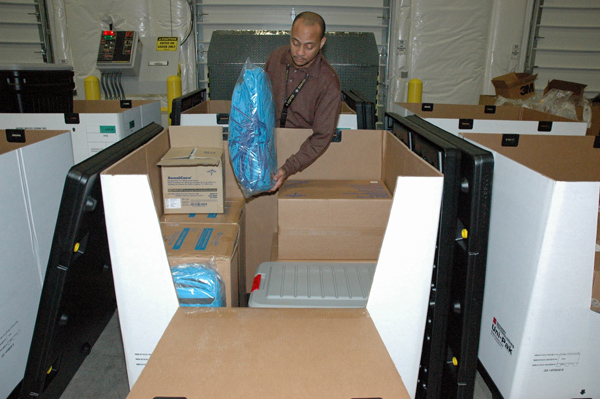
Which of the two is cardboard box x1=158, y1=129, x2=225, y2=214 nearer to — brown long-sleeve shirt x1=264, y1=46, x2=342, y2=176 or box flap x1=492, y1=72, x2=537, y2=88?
brown long-sleeve shirt x1=264, y1=46, x2=342, y2=176

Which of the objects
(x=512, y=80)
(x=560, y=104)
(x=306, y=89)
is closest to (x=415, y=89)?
(x=512, y=80)

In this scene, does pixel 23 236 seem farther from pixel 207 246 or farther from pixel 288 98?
pixel 288 98

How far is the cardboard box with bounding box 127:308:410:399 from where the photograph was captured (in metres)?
0.75

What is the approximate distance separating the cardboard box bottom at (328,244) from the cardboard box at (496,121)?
73cm

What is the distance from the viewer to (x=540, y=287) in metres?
1.01

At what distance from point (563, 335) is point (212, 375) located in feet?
2.92

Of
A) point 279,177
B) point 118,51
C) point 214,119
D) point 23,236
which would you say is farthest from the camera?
point 118,51

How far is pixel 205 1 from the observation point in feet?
15.4

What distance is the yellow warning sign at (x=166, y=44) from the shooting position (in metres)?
4.47

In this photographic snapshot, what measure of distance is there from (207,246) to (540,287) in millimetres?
926

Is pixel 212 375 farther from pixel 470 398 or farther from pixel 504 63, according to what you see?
pixel 504 63

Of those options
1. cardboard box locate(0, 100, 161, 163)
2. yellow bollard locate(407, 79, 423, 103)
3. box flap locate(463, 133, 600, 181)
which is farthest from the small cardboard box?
yellow bollard locate(407, 79, 423, 103)

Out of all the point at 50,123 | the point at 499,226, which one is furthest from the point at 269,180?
the point at 50,123

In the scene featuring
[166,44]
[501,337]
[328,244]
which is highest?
[166,44]
